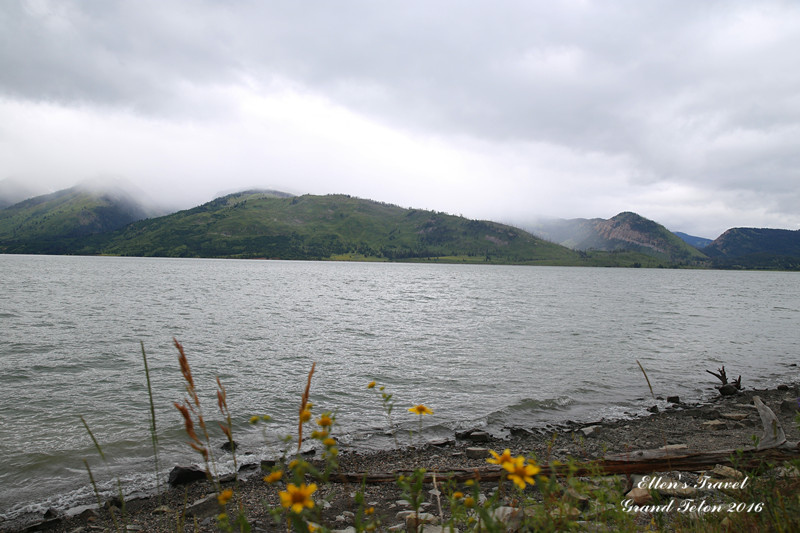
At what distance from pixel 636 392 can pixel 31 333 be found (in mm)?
40859

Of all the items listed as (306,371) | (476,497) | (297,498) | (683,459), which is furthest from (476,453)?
(306,371)

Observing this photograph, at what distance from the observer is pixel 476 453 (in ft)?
41.3

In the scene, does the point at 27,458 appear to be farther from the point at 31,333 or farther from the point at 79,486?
the point at 31,333

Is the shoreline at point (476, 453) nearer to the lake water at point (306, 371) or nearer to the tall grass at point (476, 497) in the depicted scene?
the lake water at point (306, 371)

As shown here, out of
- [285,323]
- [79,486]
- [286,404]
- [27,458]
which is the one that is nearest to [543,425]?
[286,404]

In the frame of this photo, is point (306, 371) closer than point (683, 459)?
No

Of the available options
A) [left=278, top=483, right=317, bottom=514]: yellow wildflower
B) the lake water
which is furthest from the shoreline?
[left=278, top=483, right=317, bottom=514]: yellow wildflower

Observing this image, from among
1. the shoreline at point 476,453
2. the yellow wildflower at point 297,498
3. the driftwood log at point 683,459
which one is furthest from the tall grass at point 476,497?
the shoreline at point 476,453

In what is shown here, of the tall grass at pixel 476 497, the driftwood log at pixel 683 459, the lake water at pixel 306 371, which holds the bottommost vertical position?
the lake water at pixel 306 371

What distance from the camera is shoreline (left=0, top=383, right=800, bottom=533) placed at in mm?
8953

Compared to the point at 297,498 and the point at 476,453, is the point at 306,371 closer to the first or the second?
the point at 476,453

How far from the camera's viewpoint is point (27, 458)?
40.5 feet

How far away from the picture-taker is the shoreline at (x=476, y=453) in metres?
8.95

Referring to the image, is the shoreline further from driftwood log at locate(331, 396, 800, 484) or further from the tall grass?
the tall grass
